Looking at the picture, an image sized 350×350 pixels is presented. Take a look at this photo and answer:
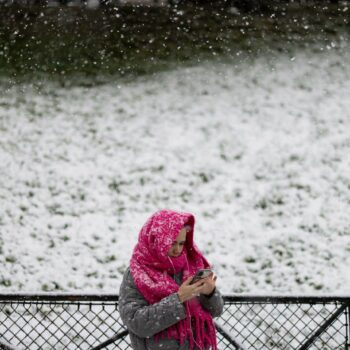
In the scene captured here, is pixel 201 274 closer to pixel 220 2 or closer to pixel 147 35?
pixel 147 35

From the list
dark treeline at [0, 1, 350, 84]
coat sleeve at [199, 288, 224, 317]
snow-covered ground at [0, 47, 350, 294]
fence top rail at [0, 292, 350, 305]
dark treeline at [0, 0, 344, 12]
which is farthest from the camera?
dark treeline at [0, 0, 344, 12]

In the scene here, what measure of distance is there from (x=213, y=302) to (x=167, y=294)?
21cm

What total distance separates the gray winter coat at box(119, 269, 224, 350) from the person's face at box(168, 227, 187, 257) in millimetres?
143

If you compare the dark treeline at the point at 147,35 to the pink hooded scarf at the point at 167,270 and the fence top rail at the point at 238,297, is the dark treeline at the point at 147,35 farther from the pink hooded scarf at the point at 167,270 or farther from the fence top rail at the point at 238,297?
the pink hooded scarf at the point at 167,270

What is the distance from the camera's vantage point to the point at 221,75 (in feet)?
27.1

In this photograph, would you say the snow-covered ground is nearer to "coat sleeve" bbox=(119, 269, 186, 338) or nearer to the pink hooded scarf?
the pink hooded scarf

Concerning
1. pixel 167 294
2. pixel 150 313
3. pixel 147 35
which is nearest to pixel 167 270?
pixel 167 294

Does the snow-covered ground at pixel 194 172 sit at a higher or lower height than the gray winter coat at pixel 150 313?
lower

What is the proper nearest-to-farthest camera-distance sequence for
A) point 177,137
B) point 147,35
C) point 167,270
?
1. point 167,270
2. point 177,137
3. point 147,35

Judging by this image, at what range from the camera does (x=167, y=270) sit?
8.71 feet

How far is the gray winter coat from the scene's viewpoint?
8.23 ft

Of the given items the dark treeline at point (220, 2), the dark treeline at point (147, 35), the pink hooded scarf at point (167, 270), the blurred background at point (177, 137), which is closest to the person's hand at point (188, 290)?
the pink hooded scarf at point (167, 270)

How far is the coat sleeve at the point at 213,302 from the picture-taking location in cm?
266

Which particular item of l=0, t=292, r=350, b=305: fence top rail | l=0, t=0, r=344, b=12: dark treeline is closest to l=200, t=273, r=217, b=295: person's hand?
l=0, t=292, r=350, b=305: fence top rail
